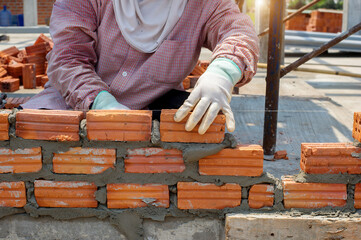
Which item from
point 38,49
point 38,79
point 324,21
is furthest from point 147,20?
point 324,21

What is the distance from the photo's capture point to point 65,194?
210 cm

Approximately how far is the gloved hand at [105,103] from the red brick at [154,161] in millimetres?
279

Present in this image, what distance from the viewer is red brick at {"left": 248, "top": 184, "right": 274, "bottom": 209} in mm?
2084

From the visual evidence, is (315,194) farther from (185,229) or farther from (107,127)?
(107,127)

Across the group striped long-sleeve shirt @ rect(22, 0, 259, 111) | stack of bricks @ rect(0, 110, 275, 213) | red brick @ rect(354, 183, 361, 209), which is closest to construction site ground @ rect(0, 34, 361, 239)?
stack of bricks @ rect(0, 110, 275, 213)

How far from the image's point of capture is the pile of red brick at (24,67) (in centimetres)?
513

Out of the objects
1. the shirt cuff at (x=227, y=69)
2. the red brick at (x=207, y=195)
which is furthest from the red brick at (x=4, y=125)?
the shirt cuff at (x=227, y=69)

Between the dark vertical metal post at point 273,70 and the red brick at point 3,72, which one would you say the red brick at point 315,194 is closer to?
the dark vertical metal post at point 273,70

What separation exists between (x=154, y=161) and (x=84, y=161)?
Answer: 303 millimetres

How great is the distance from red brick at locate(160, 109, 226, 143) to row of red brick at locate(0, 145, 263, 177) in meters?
0.06

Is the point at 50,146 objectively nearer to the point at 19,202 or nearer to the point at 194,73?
the point at 19,202

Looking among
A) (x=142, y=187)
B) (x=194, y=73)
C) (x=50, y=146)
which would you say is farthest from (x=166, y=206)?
(x=194, y=73)

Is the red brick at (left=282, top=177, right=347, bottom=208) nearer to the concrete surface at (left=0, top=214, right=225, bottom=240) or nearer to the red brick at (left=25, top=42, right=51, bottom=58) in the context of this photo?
the concrete surface at (left=0, top=214, right=225, bottom=240)

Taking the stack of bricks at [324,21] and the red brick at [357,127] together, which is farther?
the stack of bricks at [324,21]
